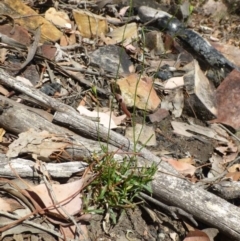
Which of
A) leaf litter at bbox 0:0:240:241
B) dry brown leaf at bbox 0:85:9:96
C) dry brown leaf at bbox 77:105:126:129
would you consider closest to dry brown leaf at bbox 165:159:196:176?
leaf litter at bbox 0:0:240:241

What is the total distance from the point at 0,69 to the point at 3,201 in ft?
3.22

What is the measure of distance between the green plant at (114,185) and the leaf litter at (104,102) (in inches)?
2.3

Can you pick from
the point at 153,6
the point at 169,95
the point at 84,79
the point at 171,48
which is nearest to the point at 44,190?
the point at 84,79

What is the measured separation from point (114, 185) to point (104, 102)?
3.24ft

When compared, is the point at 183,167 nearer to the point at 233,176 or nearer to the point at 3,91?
the point at 233,176

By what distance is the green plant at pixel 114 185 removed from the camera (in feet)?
9.01

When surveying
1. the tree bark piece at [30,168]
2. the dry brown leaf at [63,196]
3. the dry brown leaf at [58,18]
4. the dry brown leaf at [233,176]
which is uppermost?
the dry brown leaf at [233,176]

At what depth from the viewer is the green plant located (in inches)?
108

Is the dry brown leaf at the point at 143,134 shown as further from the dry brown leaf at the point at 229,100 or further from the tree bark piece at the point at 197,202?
the dry brown leaf at the point at 229,100

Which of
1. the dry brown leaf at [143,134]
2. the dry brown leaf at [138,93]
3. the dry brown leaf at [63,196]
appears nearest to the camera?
the dry brown leaf at [63,196]

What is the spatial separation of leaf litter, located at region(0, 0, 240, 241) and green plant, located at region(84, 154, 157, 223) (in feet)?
0.20

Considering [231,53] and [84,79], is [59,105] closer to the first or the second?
[84,79]

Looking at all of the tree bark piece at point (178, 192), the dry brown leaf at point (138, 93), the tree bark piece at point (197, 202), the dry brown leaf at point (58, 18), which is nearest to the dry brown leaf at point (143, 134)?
the dry brown leaf at point (138, 93)

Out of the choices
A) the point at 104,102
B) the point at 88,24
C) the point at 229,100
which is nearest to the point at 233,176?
the point at 229,100
